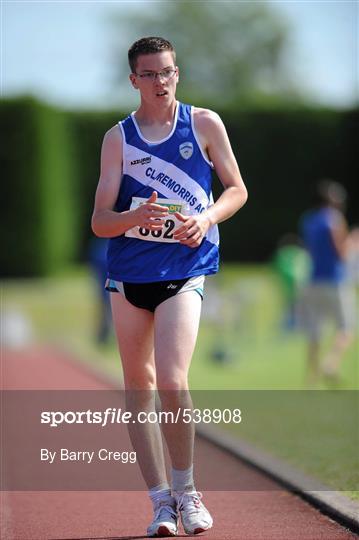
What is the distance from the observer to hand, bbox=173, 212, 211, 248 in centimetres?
533

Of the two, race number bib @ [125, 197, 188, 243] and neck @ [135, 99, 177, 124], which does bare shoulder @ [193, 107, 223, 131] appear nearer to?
neck @ [135, 99, 177, 124]

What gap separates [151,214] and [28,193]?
2538cm

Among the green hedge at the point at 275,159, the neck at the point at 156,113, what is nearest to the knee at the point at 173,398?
the neck at the point at 156,113

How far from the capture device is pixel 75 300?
2745 cm

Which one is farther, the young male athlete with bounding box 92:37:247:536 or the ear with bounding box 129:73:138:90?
the ear with bounding box 129:73:138:90

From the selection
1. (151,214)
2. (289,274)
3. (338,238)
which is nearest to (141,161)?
(151,214)

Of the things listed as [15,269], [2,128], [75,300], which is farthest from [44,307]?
[2,128]

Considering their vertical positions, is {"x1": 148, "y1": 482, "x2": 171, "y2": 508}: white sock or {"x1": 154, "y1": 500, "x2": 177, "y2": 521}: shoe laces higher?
{"x1": 148, "y1": 482, "x2": 171, "y2": 508}: white sock

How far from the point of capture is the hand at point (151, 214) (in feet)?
17.5

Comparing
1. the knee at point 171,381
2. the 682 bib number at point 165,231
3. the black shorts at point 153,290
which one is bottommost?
the knee at point 171,381

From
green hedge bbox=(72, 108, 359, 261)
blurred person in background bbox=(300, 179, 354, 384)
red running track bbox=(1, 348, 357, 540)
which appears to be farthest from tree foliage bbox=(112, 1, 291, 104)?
red running track bbox=(1, 348, 357, 540)

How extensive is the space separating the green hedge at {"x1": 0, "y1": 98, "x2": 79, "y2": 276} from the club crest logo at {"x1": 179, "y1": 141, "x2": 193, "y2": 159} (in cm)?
2478

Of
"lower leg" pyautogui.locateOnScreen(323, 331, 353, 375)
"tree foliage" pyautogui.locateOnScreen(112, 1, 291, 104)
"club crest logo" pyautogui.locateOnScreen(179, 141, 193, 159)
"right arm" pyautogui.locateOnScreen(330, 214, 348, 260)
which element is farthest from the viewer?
"tree foliage" pyautogui.locateOnScreen(112, 1, 291, 104)

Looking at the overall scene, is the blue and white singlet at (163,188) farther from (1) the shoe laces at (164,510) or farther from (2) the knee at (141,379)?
(1) the shoe laces at (164,510)
